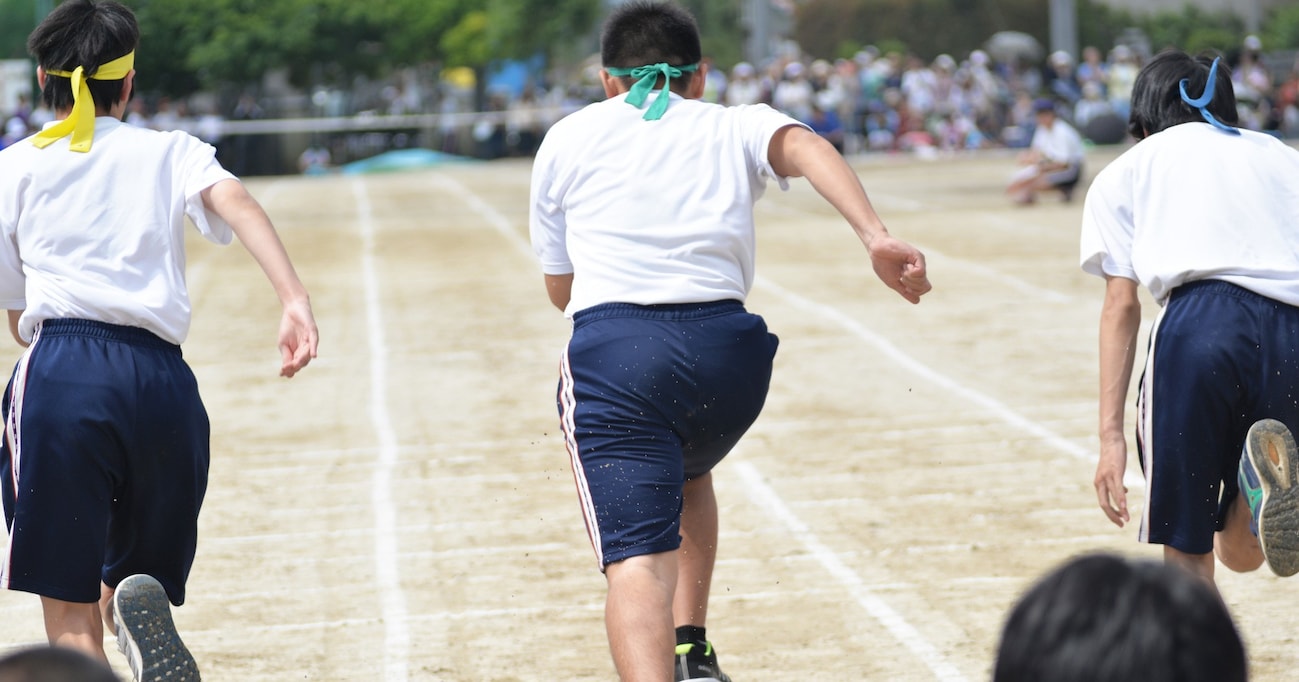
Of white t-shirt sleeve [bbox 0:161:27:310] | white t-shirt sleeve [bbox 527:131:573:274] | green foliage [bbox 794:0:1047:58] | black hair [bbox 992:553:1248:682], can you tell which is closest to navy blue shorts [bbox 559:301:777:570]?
white t-shirt sleeve [bbox 527:131:573:274]

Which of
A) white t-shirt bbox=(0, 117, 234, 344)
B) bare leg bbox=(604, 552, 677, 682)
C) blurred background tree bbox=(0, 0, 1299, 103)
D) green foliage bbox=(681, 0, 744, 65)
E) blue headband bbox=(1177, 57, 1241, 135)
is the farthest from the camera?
green foliage bbox=(681, 0, 744, 65)

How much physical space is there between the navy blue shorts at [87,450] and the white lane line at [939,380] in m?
3.41

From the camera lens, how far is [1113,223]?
4.33 metres

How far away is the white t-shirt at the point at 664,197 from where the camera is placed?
4.01 metres

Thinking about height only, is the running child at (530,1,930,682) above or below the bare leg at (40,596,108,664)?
above

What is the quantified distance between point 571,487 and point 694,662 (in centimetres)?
312

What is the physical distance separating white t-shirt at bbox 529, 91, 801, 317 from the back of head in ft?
7.64

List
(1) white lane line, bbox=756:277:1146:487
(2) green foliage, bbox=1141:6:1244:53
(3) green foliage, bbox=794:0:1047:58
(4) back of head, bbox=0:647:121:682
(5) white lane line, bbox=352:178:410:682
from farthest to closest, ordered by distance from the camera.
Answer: (3) green foliage, bbox=794:0:1047:58, (2) green foliage, bbox=1141:6:1244:53, (1) white lane line, bbox=756:277:1146:487, (5) white lane line, bbox=352:178:410:682, (4) back of head, bbox=0:647:121:682

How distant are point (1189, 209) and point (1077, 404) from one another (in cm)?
502

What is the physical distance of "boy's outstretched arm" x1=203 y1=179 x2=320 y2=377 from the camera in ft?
Result: 12.9

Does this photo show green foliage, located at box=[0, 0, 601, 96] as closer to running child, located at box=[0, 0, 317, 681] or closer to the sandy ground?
the sandy ground

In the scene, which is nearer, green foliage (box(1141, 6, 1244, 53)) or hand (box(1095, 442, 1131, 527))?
hand (box(1095, 442, 1131, 527))

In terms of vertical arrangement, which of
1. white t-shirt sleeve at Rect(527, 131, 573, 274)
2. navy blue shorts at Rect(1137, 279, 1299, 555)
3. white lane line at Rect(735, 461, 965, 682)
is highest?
white t-shirt sleeve at Rect(527, 131, 573, 274)

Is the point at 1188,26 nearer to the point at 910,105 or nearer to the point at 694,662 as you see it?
the point at 910,105
